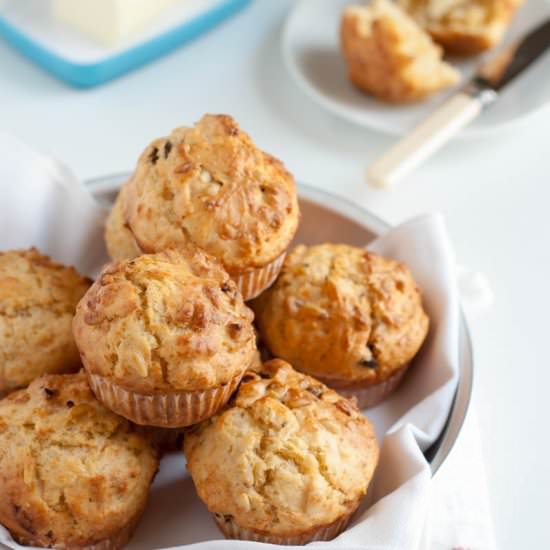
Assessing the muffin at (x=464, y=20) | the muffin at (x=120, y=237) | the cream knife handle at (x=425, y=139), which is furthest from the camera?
the muffin at (x=464, y=20)

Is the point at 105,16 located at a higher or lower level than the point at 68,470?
lower

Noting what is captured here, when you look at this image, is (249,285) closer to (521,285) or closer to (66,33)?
(521,285)

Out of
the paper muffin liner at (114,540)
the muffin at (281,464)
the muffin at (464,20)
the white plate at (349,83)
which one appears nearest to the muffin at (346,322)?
the muffin at (281,464)

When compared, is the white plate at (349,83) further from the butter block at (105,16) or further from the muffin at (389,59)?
the butter block at (105,16)

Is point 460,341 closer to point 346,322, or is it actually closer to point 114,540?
point 346,322

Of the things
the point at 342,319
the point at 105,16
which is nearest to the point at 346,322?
the point at 342,319

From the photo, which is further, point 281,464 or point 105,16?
point 105,16

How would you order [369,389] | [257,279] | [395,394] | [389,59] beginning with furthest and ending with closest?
[389,59] < [395,394] < [369,389] < [257,279]
